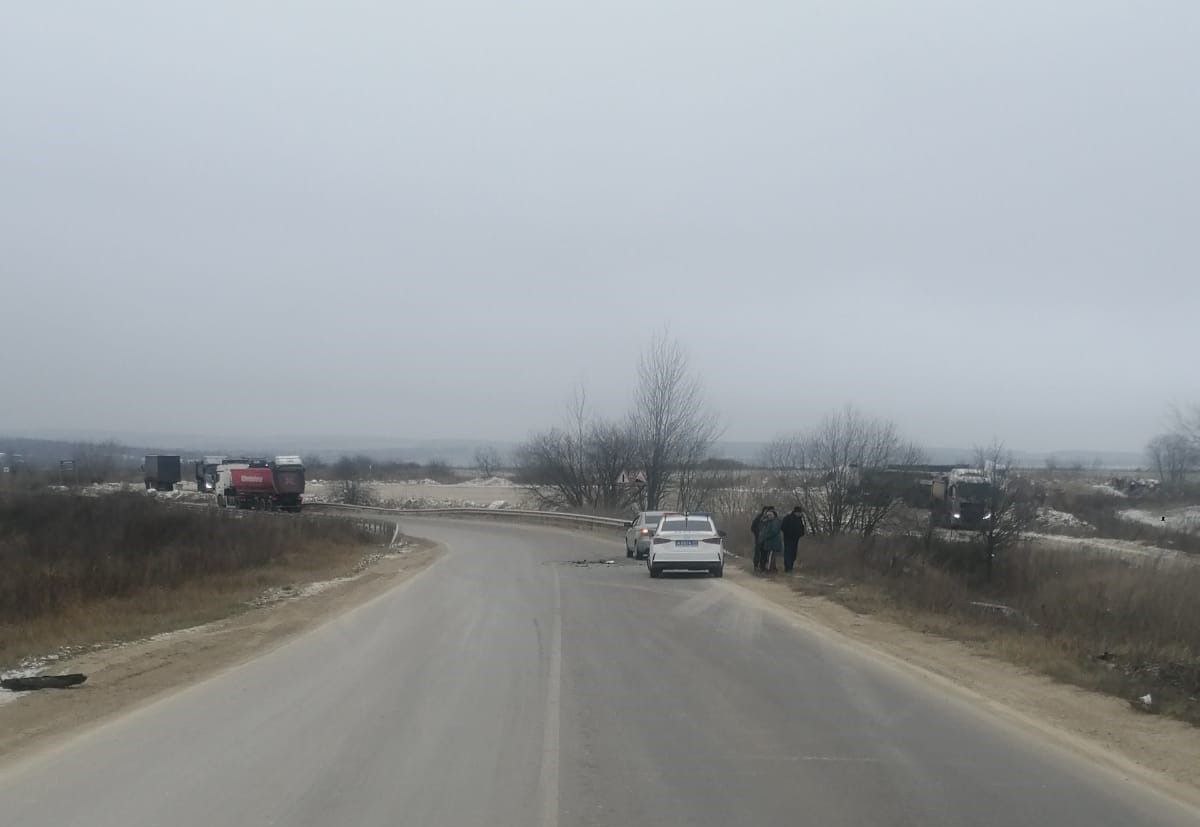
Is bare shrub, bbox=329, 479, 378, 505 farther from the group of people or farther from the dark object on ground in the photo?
the dark object on ground

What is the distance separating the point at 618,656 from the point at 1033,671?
494cm

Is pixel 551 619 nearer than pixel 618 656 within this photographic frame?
No

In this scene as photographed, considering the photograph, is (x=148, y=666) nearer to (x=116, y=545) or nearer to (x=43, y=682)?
(x=43, y=682)

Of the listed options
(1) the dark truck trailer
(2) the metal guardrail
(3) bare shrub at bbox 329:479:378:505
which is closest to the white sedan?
(2) the metal guardrail

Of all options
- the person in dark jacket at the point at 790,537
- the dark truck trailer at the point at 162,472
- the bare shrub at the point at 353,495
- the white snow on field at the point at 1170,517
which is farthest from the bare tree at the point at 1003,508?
the dark truck trailer at the point at 162,472

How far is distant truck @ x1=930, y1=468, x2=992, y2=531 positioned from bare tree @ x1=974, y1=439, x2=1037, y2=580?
0.85 ft

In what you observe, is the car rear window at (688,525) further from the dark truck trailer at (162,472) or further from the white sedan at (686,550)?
the dark truck trailer at (162,472)

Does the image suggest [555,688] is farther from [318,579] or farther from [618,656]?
[318,579]

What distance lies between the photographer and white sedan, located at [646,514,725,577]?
2814 centimetres

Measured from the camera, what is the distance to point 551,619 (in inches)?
730

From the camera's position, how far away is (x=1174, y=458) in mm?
69438

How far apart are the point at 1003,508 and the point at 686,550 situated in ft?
34.2

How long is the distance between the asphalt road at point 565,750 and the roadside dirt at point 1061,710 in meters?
0.38

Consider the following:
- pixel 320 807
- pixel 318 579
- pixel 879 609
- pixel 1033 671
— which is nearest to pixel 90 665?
pixel 320 807
